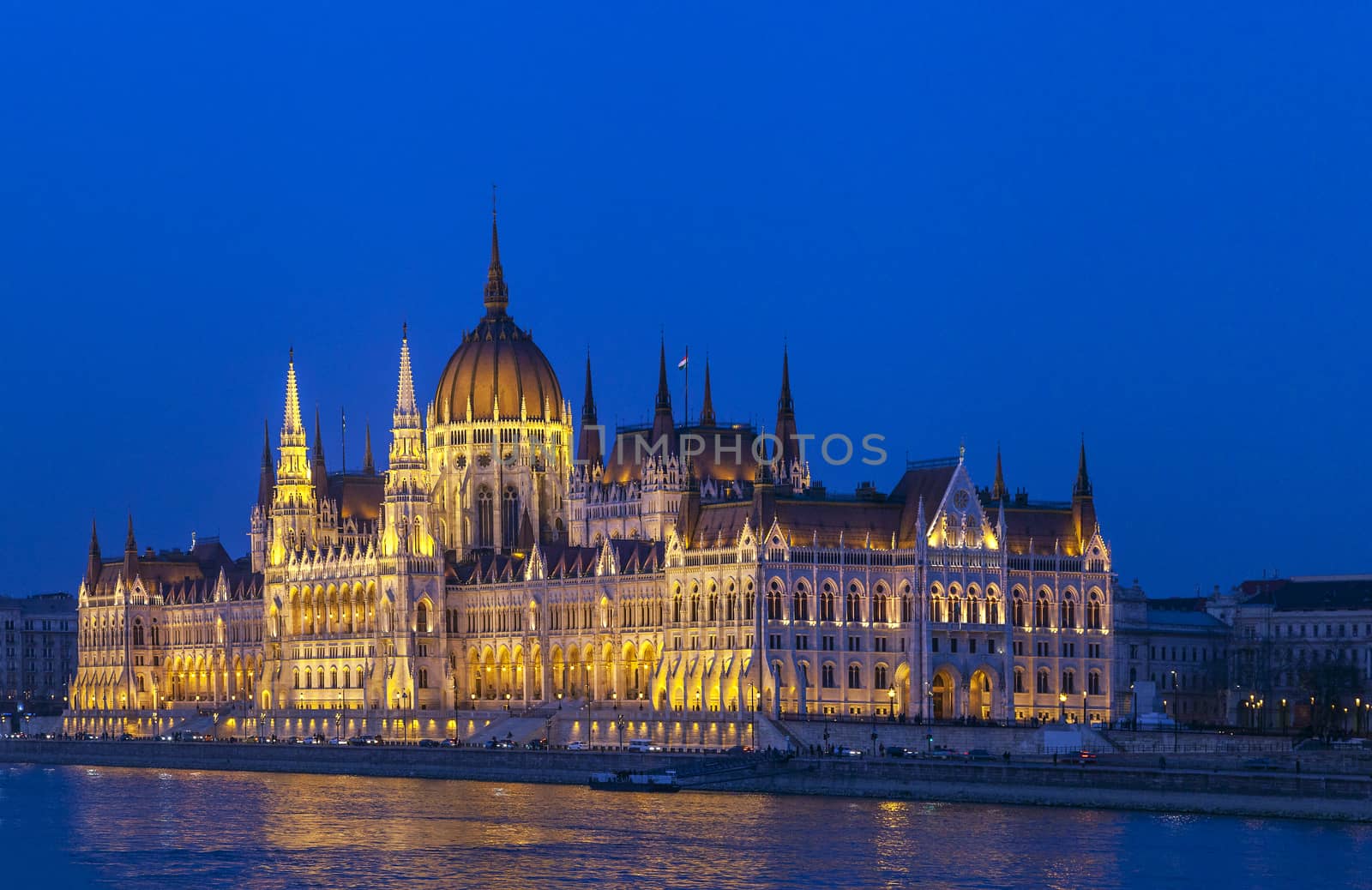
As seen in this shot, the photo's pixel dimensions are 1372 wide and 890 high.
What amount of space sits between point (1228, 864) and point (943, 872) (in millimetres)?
10822

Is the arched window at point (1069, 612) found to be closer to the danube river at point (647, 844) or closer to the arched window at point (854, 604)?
the arched window at point (854, 604)

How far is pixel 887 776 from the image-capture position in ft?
472

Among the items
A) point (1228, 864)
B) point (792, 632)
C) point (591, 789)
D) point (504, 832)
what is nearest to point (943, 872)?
point (1228, 864)

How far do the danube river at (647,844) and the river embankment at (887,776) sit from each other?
1296mm

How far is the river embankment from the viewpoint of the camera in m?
128

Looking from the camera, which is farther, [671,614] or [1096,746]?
[671,614]

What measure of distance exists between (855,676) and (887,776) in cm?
2973

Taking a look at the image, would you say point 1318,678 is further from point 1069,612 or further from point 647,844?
point 647,844

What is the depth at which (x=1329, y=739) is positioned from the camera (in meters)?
154

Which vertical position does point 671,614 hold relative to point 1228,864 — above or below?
above

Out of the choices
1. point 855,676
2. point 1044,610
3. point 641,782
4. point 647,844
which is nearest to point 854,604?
point 855,676

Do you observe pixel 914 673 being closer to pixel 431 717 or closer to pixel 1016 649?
pixel 1016 649

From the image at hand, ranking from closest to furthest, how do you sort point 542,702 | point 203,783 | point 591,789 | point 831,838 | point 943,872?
point 943,872
point 831,838
point 591,789
point 203,783
point 542,702

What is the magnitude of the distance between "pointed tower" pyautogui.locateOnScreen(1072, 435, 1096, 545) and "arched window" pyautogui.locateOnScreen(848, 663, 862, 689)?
17.1 metres
